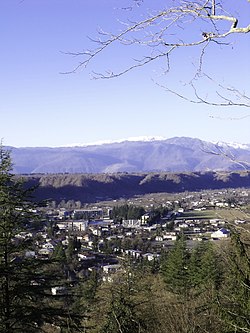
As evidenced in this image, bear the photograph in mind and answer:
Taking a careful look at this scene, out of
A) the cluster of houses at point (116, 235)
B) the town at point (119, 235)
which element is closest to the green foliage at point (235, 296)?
the town at point (119, 235)

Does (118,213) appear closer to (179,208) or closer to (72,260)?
(179,208)

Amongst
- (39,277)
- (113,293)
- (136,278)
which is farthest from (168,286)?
(39,277)

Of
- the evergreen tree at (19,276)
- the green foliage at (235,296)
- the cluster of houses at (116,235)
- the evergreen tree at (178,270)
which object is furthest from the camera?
the cluster of houses at (116,235)

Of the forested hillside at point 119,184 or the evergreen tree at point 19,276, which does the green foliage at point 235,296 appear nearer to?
the evergreen tree at point 19,276

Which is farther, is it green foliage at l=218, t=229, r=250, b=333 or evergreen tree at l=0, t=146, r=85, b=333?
evergreen tree at l=0, t=146, r=85, b=333

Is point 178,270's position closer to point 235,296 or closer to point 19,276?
point 19,276

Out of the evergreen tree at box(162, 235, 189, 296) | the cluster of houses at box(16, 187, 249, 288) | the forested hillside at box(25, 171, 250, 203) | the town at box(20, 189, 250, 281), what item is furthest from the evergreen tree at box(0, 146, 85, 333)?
the forested hillside at box(25, 171, 250, 203)

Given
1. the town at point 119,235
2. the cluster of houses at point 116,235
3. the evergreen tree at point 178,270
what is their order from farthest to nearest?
the cluster of houses at point 116,235 → the town at point 119,235 → the evergreen tree at point 178,270

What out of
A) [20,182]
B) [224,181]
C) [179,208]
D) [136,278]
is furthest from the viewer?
[224,181]

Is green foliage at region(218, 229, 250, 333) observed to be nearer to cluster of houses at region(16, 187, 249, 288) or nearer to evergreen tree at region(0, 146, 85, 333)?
evergreen tree at region(0, 146, 85, 333)

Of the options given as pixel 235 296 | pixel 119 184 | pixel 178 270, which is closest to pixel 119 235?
pixel 178 270

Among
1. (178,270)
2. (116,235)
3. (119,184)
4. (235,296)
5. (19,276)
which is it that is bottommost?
(116,235)
